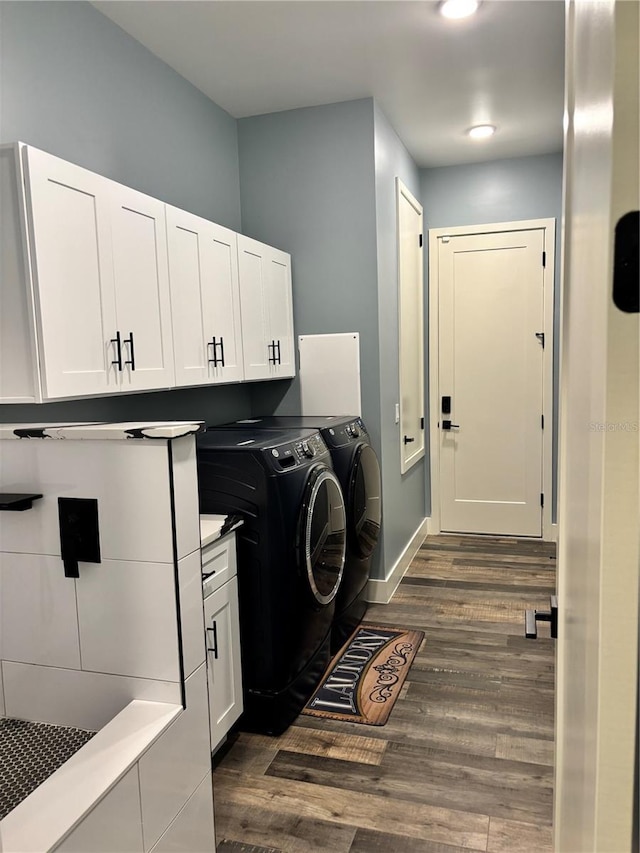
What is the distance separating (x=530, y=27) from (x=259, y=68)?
4.09 feet

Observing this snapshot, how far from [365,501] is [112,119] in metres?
2.11

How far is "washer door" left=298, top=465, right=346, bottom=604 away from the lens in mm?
2459

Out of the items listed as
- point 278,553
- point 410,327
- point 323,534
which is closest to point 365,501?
point 323,534

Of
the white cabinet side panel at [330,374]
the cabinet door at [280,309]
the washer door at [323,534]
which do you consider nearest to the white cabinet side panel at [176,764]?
the washer door at [323,534]

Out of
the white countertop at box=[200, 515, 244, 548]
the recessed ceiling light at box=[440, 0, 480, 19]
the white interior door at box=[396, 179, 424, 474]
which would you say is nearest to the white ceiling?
the recessed ceiling light at box=[440, 0, 480, 19]

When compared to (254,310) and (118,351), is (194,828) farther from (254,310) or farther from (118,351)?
(254,310)

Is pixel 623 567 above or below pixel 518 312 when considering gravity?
below

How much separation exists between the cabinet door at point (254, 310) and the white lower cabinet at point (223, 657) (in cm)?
118

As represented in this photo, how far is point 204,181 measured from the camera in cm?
330

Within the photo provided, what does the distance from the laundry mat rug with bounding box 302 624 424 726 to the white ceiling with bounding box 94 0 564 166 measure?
2.84 metres

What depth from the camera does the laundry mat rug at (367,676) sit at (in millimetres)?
2574

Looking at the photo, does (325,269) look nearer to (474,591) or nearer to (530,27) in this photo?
(530,27)

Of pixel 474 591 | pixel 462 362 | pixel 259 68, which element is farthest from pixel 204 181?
pixel 474 591

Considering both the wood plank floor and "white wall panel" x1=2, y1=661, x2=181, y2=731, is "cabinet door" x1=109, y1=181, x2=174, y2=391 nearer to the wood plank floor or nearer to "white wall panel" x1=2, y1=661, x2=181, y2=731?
"white wall panel" x1=2, y1=661, x2=181, y2=731
